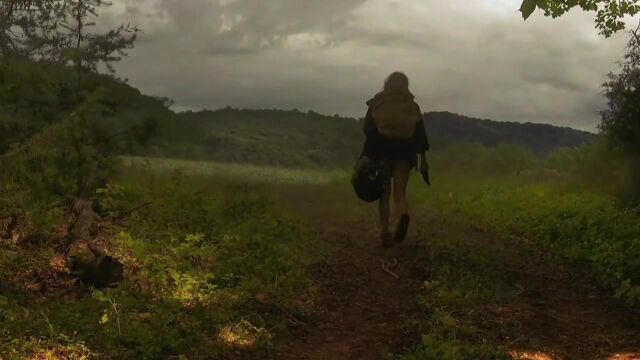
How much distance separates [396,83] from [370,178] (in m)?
1.50

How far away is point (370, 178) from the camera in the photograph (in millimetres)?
9914

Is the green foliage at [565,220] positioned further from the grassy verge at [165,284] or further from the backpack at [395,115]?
the grassy verge at [165,284]

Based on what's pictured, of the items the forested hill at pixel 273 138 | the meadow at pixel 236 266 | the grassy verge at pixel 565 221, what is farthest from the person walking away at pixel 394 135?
the forested hill at pixel 273 138

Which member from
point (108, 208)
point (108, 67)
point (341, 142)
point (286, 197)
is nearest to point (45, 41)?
point (108, 67)

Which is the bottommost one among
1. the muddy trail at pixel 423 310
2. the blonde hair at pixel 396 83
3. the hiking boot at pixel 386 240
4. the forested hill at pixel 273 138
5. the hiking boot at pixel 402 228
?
the muddy trail at pixel 423 310

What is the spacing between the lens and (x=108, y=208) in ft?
31.2

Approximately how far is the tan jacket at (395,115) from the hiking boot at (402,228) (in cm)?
126

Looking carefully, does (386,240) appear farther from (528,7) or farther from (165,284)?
(528,7)

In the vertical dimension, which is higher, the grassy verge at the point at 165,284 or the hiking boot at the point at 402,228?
the hiking boot at the point at 402,228

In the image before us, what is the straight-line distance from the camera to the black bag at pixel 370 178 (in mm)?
9867

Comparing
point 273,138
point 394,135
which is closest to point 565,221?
point 394,135

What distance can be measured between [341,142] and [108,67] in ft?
54.2

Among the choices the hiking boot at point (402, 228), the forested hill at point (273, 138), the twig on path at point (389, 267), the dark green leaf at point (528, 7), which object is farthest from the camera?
the forested hill at point (273, 138)

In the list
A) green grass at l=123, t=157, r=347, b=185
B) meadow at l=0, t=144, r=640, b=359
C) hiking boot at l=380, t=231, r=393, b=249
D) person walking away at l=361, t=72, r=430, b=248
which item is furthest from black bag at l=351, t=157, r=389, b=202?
green grass at l=123, t=157, r=347, b=185
